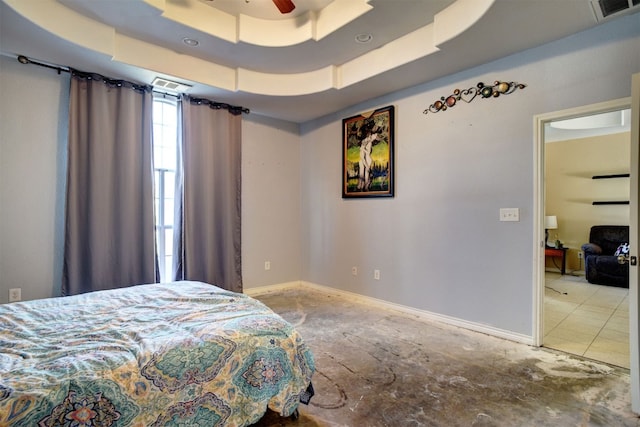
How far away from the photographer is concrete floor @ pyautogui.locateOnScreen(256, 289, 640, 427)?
173 centimetres

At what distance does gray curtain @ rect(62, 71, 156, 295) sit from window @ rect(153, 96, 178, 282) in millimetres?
244

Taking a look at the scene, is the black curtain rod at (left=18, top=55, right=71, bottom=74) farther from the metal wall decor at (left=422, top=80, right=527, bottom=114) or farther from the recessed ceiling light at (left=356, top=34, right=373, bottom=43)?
the metal wall decor at (left=422, top=80, right=527, bottom=114)

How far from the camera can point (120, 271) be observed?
10.6 feet

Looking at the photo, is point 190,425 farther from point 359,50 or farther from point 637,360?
point 359,50

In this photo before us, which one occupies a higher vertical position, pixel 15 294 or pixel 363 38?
pixel 363 38

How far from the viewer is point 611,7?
2107mm

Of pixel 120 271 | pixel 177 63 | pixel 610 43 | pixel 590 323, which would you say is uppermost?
pixel 177 63

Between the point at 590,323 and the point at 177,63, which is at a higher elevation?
the point at 177,63

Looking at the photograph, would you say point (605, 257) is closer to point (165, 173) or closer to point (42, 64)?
point (165, 173)

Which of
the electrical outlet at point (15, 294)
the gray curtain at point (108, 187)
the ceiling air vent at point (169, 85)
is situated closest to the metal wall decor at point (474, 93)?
the ceiling air vent at point (169, 85)

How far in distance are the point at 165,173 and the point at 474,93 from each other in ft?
11.5

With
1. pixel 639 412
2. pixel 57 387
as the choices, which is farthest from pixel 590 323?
pixel 57 387

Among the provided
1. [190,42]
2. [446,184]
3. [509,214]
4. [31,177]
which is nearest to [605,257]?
[509,214]

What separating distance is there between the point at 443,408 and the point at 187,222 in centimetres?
314
